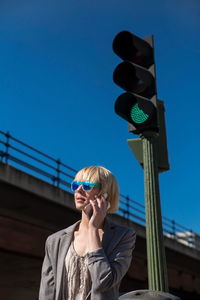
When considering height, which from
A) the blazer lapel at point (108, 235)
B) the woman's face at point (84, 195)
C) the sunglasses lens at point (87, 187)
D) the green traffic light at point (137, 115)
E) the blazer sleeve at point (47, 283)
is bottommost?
the blazer sleeve at point (47, 283)

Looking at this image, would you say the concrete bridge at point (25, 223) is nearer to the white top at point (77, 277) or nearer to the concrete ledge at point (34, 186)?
the concrete ledge at point (34, 186)

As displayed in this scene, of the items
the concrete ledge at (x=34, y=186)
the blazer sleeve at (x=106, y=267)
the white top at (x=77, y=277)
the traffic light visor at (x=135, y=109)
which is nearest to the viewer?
the blazer sleeve at (x=106, y=267)

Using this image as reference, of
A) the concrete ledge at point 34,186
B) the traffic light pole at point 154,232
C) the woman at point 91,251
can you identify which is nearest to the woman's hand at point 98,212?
the woman at point 91,251

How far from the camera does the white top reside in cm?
229

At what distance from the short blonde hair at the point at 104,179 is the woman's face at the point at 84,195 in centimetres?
4

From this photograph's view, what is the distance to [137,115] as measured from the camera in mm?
4176

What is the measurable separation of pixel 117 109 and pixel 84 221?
1.86 metres

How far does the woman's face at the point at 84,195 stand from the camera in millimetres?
2447

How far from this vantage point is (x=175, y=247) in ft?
66.9

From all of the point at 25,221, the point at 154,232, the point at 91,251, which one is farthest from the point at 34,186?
the point at 91,251

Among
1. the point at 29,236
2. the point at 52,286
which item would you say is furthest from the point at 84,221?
the point at 29,236

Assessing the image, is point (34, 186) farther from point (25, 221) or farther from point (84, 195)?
point (84, 195)

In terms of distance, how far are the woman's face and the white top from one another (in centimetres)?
28

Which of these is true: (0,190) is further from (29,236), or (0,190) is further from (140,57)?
(140,57)
